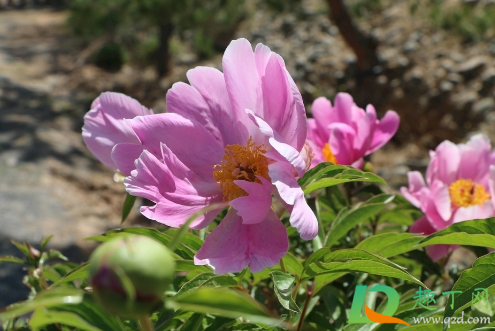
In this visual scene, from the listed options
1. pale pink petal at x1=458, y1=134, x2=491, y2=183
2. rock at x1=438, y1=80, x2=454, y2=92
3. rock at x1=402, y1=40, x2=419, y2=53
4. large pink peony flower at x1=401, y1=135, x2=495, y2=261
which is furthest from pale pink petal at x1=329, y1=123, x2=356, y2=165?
A: rock at x1=402, y1=40, x2=419, y2=53

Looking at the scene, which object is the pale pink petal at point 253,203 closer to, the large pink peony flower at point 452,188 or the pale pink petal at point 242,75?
the pale pink petal at point 242,75

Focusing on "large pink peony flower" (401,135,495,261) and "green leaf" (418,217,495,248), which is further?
"large pink peony flower" (401,135,495,261)

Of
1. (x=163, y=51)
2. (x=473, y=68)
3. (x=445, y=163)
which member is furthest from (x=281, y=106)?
(x=163, y=51)

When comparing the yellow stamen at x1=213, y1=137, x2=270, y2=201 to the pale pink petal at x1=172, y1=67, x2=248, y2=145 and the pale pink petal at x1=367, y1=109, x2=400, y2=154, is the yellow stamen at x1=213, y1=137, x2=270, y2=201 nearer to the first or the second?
the pale pink petal at x1=172, y1=67, x2=248, y2=145

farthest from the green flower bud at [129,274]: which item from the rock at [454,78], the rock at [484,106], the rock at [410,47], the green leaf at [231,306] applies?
the rock at [410,47]

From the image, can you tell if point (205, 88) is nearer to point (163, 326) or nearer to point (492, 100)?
point (163, 326)

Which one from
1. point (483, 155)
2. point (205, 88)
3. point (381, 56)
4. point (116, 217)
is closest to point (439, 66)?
point (381, 56)
